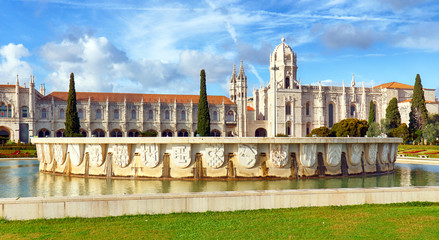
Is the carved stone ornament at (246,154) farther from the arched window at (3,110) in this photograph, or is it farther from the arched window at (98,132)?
the arched window at (3,110)

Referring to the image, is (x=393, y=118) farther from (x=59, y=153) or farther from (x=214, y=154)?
(x=59, y=153)

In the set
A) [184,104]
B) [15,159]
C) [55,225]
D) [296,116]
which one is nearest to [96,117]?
[184,104]

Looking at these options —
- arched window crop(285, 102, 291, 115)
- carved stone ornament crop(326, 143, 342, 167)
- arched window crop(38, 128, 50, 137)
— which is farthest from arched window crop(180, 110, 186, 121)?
carved stone ornament crop(326, 143, 342, 167)

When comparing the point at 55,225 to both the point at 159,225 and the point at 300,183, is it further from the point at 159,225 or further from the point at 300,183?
the point at 300,183

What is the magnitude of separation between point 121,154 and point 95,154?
164 cm

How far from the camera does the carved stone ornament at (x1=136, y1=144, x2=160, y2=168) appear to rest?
18.5 m

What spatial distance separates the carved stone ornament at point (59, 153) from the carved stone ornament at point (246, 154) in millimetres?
9612

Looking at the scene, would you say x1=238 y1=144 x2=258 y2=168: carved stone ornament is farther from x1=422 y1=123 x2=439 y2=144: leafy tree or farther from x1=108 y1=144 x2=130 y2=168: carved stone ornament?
x1=422 y1=123 x2=439 y2=144: leafy tree

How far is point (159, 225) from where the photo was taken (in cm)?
870

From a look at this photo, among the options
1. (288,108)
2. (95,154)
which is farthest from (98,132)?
(95,154)

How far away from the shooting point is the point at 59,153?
21.4 m

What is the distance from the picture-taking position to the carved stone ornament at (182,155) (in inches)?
719

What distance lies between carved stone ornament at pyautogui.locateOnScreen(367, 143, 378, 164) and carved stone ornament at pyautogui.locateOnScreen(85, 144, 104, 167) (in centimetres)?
1412

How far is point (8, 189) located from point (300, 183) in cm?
1283
